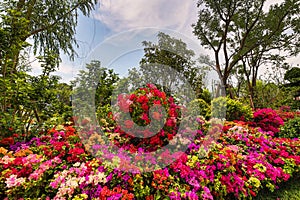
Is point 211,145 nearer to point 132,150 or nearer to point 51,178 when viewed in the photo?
point 132,150

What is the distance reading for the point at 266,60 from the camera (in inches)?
475

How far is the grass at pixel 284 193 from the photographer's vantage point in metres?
2.56

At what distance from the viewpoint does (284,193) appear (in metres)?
2.66

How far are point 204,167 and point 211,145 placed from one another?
0.54 metres

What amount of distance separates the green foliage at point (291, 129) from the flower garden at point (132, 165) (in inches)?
55.9

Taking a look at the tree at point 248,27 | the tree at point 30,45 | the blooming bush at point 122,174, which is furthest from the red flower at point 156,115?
the tree at point 248,27

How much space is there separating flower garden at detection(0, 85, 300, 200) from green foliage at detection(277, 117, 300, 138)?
142cm

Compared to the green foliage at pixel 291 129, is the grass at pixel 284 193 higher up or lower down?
lower down

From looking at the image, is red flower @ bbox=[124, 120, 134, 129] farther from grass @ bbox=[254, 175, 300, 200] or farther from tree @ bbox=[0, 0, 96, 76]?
grass @ bbox=[254, 175, 300, 200]

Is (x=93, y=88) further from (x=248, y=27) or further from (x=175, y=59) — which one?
(x=248, y=27)

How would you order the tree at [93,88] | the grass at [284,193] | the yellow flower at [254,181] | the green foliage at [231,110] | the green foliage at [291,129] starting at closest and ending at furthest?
the yellow flower at [254,181]
the grass at [284,193]
the tree at [93,88]
the green foliage at [291,129]
the green foliage at [231,110]

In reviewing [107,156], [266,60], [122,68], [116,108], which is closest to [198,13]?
[266,60]

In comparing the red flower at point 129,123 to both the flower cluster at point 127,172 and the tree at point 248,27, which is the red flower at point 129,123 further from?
the tree at point 248,27

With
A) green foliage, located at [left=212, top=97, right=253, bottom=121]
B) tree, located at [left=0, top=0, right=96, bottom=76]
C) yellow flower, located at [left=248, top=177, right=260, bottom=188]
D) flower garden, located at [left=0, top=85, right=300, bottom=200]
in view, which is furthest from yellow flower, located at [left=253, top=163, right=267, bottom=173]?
tree, located at [left=0, top=0, right=96, bottom=76]
